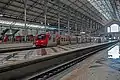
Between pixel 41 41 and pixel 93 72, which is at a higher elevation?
pixel 41 41

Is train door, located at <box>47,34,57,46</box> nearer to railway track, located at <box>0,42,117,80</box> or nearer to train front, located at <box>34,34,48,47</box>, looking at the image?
train front, located at <box>34,34,48,47</box>

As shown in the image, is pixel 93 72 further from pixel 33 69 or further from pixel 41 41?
pixel 41 41

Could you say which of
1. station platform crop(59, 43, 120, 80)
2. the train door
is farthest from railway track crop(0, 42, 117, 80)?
the train door

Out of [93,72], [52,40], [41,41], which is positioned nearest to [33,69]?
[93,72]

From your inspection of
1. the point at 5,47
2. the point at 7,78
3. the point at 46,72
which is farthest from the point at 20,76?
the point at 5,47

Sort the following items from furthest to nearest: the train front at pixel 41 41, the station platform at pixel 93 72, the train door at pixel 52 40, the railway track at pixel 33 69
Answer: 1. the train door at pixel 52 40
2. the train front at pixel 41 41
3. the station platform at pixel 93 72
4. the railway track at pixel 33 69

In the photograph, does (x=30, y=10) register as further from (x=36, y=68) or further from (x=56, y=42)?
(x=36, y=68)

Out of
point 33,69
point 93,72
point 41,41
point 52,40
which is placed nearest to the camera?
point 33,69

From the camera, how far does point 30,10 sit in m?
40.7

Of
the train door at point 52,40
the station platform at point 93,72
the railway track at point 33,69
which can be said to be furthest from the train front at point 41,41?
the station platform at point 93,72

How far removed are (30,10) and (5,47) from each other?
1865 centimetres

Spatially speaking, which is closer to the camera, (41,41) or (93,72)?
(93,72)

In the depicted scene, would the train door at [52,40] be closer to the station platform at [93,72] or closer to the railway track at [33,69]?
the railway track at [33,69]

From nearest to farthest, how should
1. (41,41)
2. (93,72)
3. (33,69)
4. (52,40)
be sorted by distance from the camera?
(33,69), (93,72), (41,41), (52,40)
